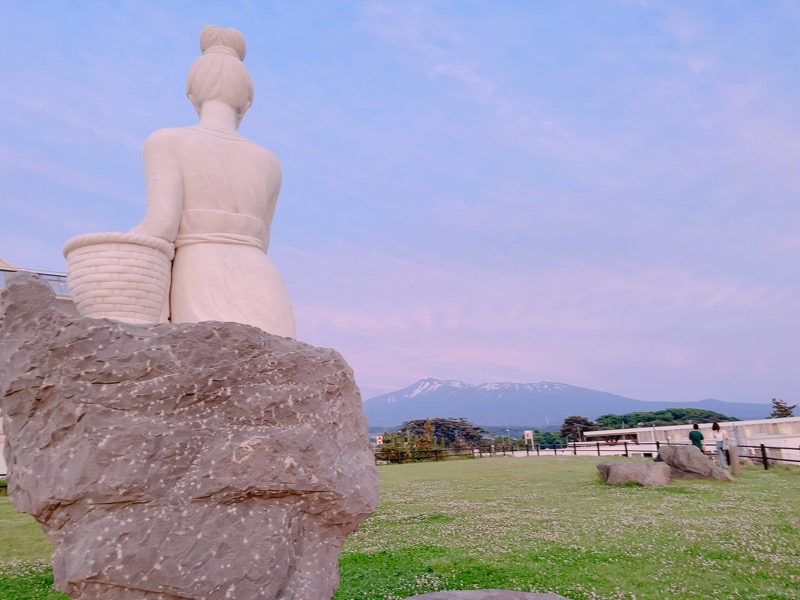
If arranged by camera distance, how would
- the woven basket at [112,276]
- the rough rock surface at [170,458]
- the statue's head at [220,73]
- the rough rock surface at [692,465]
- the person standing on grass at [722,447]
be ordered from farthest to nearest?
the person standing on grass at [722,447], the rough rock surface at [692,465], the statue's head at [220,73], the woven basket at [112,276], the rough rock surface at [170,458]

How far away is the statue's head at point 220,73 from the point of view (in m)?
5.02

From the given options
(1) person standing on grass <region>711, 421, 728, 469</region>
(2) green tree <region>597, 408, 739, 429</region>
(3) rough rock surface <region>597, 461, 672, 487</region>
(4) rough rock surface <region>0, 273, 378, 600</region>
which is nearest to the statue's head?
(4) rough rock surface <region>0, 273, 378, 600</region>

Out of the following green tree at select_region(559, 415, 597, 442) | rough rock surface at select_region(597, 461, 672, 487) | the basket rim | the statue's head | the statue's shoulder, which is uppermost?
the statue's head

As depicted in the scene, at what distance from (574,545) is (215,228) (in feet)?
17.5

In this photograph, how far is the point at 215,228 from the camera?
4.48m

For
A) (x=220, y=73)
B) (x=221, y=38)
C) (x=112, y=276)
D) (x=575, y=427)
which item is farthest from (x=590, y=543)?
(x=575, y=427)

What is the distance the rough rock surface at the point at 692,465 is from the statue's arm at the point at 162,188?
42.0 feet

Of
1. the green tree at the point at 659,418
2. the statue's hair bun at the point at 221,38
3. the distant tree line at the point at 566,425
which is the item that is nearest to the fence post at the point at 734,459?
the statue's hair bun at the point at 221,38

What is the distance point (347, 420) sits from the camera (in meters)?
3.34

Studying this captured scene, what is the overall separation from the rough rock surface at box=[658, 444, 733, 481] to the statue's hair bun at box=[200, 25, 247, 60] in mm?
12743

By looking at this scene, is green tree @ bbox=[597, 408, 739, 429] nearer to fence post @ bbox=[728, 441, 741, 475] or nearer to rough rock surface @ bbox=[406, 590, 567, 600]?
fence post @ bbox=[728, 441, 741, 475]

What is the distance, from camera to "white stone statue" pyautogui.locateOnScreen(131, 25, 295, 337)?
13.8ft

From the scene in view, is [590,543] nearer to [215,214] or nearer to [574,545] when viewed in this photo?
[574,545]

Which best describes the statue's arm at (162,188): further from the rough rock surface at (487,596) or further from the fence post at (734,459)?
the fence post at (734,459)
